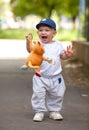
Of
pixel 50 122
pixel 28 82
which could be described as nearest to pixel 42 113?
pixel 50 122

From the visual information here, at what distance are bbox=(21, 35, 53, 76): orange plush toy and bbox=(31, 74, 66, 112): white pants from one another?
0.15 metres

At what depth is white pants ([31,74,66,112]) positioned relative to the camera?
7.12 metres

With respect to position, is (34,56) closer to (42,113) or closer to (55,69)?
(55,69)

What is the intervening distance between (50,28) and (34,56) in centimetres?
45

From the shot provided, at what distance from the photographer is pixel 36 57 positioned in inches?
277

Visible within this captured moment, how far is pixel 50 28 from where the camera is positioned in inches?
280

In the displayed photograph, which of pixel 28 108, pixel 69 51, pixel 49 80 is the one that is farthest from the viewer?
pixel 28 108

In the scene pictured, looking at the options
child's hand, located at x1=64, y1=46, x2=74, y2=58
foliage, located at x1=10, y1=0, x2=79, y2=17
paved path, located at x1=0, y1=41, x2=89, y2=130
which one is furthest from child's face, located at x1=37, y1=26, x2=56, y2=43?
foliage, located at x1=10, y1=0, x2=79, y2=17

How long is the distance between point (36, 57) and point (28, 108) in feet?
4.79

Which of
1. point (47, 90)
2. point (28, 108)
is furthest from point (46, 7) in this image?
point (47, 90)

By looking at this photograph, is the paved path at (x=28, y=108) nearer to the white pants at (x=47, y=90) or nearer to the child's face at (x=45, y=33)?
the white pants at (x=47, y=90)

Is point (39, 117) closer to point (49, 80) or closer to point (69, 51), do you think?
point (49, 80)

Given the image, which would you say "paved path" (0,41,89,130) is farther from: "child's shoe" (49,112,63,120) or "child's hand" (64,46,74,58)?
"child's hand" (64,46,74,58)

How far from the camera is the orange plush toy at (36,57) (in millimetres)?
6977
